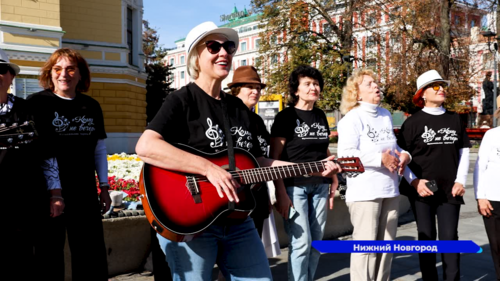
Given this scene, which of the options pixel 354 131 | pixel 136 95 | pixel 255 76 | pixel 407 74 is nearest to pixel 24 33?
pixel 136 95

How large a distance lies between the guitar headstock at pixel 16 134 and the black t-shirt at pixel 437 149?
334 cm

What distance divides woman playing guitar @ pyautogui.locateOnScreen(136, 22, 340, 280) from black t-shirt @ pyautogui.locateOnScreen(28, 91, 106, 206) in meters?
1.32

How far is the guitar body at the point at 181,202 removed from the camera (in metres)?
2.31

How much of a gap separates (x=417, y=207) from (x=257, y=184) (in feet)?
8.06

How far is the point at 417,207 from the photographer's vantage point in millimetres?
4371

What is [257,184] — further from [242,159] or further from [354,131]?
[354,131]

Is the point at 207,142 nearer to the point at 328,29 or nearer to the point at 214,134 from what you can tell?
the point at 214,134

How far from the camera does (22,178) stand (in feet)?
9.91

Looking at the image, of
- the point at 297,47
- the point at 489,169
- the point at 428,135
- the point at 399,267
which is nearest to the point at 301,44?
the point at 297,47

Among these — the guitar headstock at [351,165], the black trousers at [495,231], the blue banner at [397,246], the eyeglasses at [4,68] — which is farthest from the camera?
the black trousers at [495,231]

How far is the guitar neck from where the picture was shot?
2410 mm

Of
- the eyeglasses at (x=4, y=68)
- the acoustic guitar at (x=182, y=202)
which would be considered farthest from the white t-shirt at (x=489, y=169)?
the eyeglasses at (x=4, y=68)

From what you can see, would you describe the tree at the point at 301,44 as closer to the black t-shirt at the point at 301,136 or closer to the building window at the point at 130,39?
the building window at the point at 130,39

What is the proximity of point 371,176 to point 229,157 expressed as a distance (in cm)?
188
